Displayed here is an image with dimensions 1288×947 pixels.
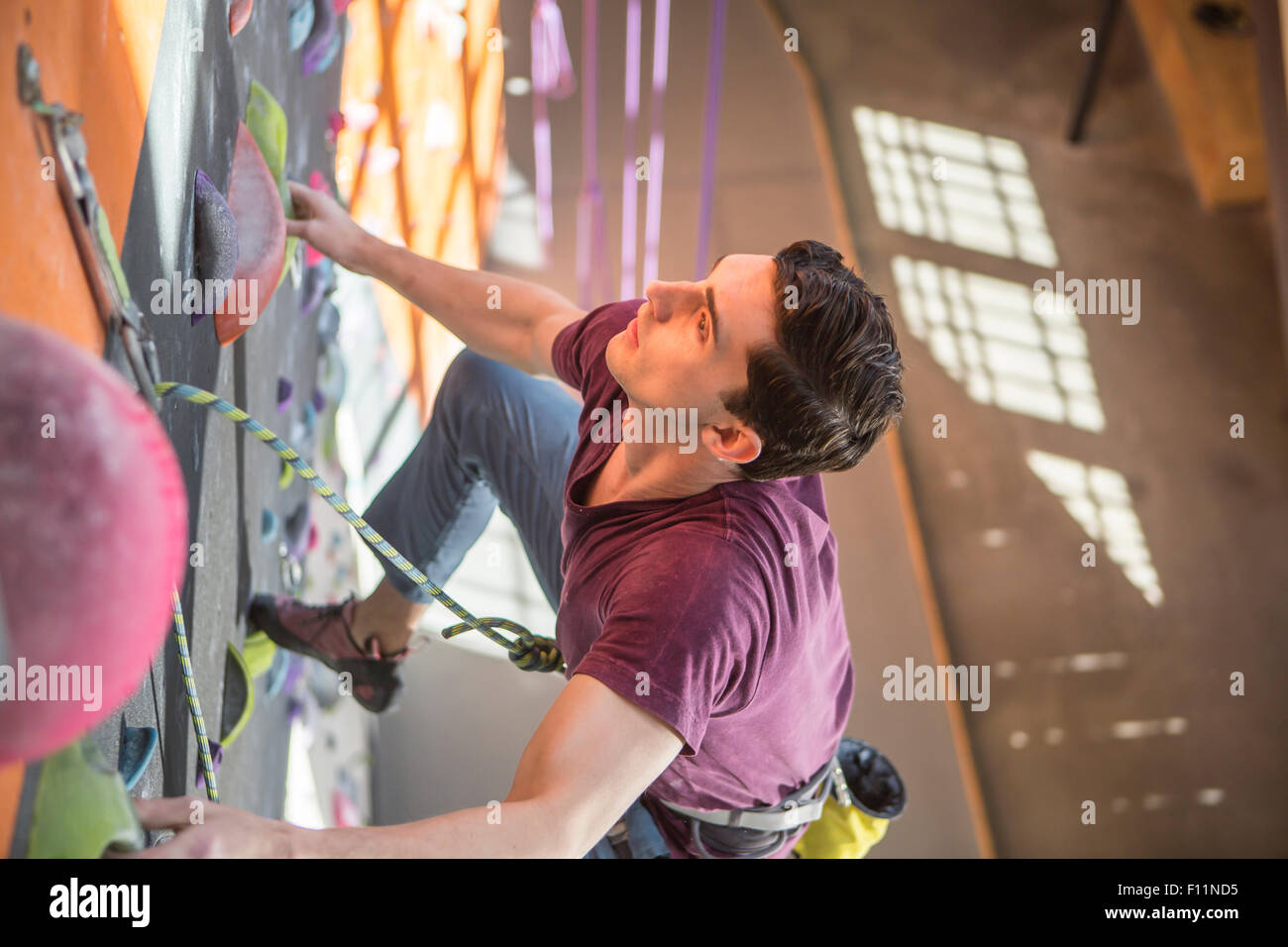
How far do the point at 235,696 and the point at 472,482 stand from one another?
41 centimetres

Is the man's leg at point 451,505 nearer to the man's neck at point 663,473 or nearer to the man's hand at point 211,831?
the man's neck at point 663,473

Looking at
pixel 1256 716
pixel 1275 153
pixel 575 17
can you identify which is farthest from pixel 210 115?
pixel 1256 716

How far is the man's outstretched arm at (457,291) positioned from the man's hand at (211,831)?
0.82m

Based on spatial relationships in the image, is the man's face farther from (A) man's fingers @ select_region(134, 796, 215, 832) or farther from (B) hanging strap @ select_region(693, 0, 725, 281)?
(B) hanging strap @ select_region(693, 0, 725, 281)

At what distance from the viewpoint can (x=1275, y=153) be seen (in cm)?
229

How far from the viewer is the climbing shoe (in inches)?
63.4

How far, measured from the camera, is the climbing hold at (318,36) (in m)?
1.62

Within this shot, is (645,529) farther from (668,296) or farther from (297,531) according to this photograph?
(297,531)

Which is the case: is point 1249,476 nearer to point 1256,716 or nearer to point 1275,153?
point 1256,716

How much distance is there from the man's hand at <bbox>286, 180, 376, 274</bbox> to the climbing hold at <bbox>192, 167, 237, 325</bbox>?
0.21 metres

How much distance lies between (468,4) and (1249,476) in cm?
249

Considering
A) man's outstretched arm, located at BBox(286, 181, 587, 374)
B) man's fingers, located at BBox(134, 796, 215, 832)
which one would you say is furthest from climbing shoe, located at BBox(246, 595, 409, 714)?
man's fingers, located at BBox(134, 796, 215, 832)

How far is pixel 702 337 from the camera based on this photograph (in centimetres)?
111

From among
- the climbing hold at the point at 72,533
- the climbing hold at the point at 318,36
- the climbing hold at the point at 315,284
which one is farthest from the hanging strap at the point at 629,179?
the climbing hold at the point at 72,533
